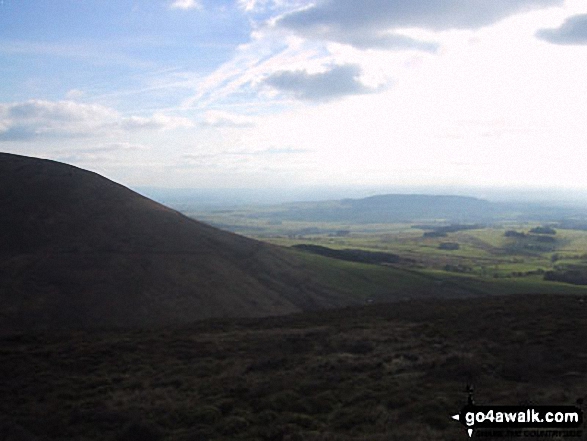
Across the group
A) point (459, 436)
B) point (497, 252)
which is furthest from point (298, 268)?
point (497, 252)

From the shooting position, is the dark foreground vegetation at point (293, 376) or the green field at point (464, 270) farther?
the green field at point (464, 270)

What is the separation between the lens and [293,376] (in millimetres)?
22891

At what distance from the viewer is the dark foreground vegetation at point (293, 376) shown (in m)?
16.8

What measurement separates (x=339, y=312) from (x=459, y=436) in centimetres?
3129

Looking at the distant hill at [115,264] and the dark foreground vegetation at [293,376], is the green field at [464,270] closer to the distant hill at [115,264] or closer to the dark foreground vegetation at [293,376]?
the distant hill at [115,264]

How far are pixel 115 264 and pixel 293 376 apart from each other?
135 feet

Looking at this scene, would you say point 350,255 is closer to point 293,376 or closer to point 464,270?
point 464,270

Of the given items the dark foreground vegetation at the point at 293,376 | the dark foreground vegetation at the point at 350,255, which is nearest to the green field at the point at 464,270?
the dark foreground vegetation at the point at 350,255

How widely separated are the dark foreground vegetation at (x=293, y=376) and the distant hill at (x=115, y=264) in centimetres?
1154

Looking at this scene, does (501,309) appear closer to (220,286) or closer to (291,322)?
(291,322)

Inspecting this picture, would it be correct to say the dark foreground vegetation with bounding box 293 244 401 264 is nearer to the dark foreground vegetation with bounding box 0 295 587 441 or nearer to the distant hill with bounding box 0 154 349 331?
the distant hill with bounding box 0 154 349 331

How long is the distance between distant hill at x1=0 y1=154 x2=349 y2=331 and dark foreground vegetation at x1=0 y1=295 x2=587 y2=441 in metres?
11.5

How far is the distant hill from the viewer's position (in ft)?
158

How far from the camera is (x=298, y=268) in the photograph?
73.7 metres
